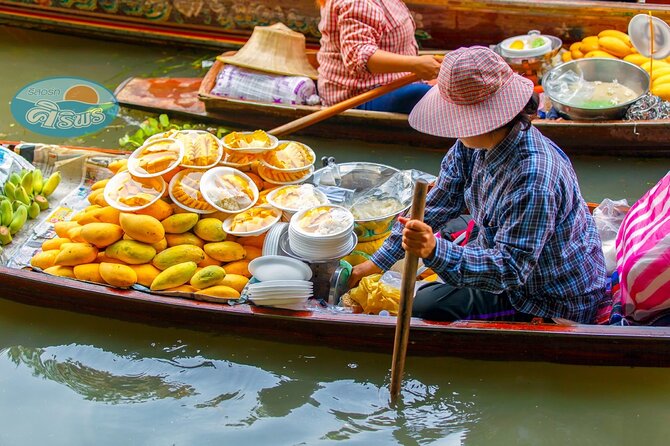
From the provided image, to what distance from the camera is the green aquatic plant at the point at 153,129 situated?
15.8 feet

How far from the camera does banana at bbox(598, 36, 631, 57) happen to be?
5129 mm

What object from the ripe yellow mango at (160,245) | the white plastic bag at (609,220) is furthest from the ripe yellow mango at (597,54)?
the ripe yellow mango at (160,245)

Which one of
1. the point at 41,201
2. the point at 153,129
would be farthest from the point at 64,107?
the point at 41,201

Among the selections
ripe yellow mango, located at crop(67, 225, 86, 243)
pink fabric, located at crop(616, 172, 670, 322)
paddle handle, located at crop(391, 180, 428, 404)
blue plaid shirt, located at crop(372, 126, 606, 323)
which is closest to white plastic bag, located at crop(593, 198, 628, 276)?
pink fabric, located at crop(616, 172, 670, 322)

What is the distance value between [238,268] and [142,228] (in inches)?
18.4

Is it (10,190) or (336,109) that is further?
(336,109)

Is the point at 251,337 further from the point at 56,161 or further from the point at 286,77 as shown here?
the point at 286,77

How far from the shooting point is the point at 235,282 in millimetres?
3365

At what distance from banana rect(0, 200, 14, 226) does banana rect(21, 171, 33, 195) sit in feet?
0.58

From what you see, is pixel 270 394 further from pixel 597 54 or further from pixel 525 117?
pixel 597 54

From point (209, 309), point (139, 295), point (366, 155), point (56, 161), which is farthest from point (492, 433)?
point (56, 161)

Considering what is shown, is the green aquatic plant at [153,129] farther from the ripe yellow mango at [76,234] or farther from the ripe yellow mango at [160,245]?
the ripe yellow mango at [160,245]

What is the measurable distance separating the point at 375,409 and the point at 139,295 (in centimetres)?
116

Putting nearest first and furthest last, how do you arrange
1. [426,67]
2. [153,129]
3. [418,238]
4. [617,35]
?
[418,238]
[426,67]
[153,129]
[617,35]
